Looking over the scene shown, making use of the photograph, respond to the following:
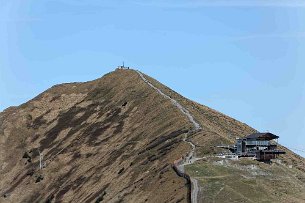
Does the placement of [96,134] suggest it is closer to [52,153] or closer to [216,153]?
[52,153]

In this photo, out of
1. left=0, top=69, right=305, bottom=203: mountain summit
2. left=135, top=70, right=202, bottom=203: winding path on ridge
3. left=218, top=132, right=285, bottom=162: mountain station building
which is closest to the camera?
left=135, top=70, right=202, bottom=203: winding path on ridge

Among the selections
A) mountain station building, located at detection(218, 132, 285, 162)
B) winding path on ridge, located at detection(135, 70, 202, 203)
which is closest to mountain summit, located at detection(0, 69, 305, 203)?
winding path on ridge, located at detection(135, 70, 202, 203)

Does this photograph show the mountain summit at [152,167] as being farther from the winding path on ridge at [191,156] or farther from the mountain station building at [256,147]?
the mountain station building at [256,147]

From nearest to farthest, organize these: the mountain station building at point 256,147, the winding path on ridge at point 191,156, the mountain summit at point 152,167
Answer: the winding path on ridge at point 191,156 → the mountain summit at point 152,167 → the mountain station building at point 256,147

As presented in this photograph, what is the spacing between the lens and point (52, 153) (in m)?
196

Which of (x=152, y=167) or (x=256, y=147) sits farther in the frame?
(x=152, y=167)

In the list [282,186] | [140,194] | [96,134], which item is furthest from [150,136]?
[282,186]

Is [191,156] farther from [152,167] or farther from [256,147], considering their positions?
[256,147]

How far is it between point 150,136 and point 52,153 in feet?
121

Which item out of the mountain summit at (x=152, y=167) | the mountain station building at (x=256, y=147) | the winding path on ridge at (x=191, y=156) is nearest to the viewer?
the winding path on ridge at (x=191, y=156)

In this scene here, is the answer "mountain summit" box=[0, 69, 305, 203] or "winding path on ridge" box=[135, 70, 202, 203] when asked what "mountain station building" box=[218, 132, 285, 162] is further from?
"winding path on ridge" box=[135, 70, 202, 203]

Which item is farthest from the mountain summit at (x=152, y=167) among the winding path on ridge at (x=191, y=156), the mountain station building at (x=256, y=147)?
the mountain station building at (x=256, y=147)

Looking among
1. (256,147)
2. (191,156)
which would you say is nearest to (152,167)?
(191,156)

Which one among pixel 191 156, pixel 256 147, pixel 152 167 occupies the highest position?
pixel 256 147
